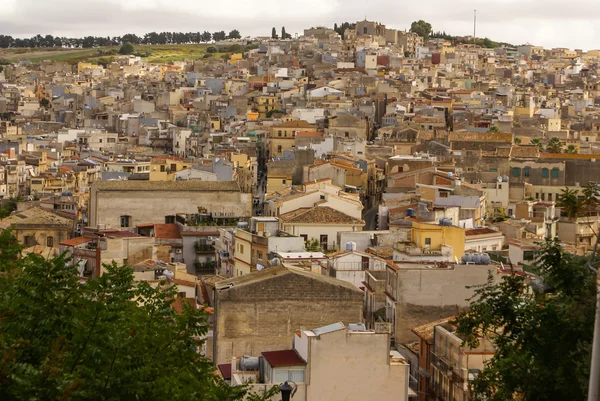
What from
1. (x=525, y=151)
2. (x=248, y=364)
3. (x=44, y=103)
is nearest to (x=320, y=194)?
(x=525, y=151)

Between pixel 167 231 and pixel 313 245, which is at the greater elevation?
pixel 313 245

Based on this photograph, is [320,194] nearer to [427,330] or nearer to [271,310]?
[271,310]

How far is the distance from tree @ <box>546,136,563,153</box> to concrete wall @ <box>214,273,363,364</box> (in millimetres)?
48980

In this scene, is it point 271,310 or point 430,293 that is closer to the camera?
point 271,310

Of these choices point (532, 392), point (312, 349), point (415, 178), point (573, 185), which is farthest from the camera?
point (573, 185)

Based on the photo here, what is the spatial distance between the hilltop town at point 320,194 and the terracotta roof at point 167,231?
125mm

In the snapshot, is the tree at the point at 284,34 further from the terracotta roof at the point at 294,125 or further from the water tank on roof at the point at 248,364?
the water tank on roof at the point at 248,364

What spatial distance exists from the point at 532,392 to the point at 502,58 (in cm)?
16179

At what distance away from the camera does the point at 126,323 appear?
16391mm

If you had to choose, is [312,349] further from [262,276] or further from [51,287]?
[51,287]

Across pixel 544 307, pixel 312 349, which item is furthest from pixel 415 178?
pixel 544 307

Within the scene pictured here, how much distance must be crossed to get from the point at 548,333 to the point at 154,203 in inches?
1685

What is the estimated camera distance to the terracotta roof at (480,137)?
76.2m

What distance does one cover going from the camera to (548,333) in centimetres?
1638
